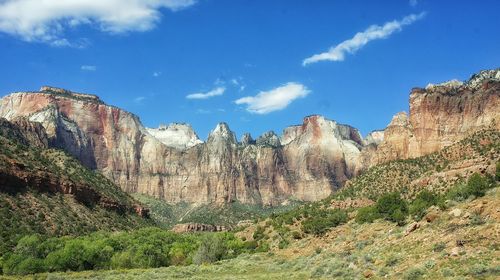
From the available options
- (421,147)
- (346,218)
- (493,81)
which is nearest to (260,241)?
(346,218)

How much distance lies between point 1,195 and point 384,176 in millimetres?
91256

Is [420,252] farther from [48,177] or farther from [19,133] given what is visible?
[19,133]

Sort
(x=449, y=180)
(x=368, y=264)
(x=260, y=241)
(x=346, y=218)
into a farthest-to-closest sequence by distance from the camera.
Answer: (x=449, y=180)
(x=260, y=241)
(x=346, y=218)
(x=368, y=264)

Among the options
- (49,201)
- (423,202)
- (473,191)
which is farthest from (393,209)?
(49,201)

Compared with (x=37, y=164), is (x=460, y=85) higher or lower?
higher

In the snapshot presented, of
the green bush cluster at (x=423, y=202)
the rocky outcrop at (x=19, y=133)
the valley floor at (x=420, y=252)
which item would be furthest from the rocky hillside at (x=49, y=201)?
the valley floor at (x=420, y=252)

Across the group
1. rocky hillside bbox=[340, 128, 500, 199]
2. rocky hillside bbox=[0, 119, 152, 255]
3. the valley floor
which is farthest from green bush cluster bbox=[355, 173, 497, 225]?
rocky hillside bbox=[0, 119, 152, 255]

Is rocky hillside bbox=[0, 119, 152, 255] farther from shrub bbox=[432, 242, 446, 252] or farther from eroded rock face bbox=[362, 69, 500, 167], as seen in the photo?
eroded rock face bbox=[362, 69, 500, 167]

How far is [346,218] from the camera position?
68.5 meters

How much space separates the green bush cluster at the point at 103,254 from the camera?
7469 cm

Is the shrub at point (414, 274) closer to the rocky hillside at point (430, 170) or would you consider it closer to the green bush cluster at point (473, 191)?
the green bush cluster at point (473, 191)

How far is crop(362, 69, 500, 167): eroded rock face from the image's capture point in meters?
160

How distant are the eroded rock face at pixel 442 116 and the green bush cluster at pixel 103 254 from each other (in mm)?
93394

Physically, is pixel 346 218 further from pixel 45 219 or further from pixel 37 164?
pixel 37 164
